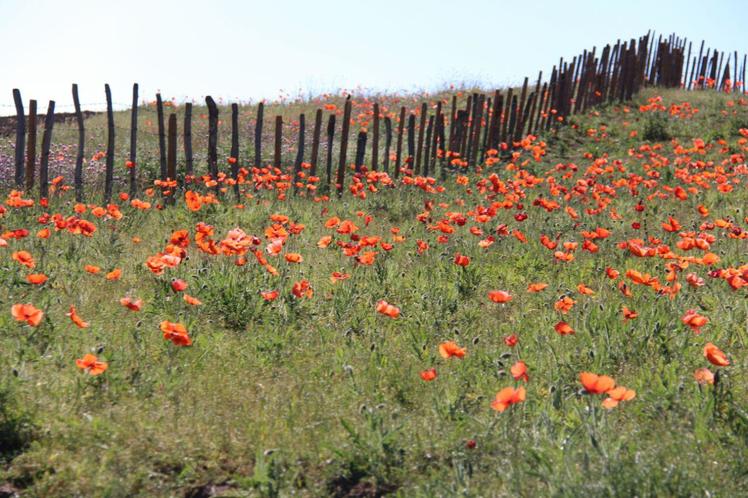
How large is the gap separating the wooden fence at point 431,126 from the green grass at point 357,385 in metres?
3.48

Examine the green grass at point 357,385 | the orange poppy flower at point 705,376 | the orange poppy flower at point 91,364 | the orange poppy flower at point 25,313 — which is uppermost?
the orange poppy flower at point 25,313

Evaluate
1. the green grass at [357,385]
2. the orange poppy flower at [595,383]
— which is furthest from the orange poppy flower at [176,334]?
the orange poppy flower at [595,383]

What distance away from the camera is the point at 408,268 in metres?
6.61

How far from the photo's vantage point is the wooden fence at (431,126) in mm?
10727

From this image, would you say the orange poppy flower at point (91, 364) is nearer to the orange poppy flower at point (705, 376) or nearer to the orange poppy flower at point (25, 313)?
the orange poppy flower at point (25, 313)

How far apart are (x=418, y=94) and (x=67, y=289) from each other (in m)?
22.1

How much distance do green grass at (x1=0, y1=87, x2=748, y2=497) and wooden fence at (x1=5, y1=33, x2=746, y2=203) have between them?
3.48 metres

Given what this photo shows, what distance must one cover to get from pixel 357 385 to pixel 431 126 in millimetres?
11141

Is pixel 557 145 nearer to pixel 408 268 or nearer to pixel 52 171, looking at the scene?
pixel 52 171

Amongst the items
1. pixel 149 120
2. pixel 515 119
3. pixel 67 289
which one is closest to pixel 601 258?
pixel 67 289

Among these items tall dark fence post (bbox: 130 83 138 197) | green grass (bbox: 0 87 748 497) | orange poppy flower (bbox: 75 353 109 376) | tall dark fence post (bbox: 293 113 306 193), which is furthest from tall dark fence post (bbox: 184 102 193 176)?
orange poppy flower (bbox: 75 353 109 376)

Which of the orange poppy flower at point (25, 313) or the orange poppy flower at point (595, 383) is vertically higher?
the orange poppy flower at point (595, 383)

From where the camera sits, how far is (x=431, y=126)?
579 inches

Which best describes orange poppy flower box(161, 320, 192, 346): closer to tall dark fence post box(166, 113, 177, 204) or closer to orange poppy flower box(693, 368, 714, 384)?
orange poppy flower box(693, 368, 714, 384)
